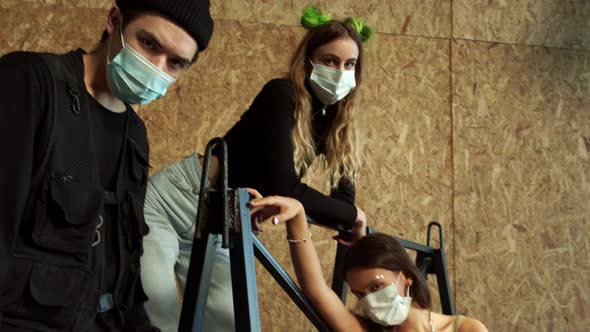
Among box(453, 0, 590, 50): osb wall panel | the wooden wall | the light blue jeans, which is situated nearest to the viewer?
the light blue jeans

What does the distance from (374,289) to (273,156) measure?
0.42 metres

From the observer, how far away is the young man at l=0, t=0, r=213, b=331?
44.6 inches

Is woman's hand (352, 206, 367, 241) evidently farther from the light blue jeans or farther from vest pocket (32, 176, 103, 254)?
vest pocket (32, 176, 103, 254)

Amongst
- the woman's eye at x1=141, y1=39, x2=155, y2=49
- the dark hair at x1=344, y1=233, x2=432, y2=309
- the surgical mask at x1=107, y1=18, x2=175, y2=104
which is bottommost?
the dark hair at x1=344, y1=233, x2=432, y2=309

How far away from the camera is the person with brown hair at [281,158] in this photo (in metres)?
1.68

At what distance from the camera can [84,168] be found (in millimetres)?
1250

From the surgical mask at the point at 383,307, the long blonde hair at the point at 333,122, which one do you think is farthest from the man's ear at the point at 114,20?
the surgical mask at the point at 383,307

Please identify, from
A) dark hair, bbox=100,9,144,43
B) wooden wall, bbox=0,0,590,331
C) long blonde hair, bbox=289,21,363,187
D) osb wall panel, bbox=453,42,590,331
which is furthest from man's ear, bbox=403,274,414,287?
osb wall panel, bbox=453,42,590,331

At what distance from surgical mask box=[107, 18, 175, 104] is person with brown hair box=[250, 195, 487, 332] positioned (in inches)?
16.7

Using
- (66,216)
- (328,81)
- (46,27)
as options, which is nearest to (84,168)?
(66,216)

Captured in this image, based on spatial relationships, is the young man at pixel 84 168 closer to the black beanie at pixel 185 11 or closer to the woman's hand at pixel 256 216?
A: the black beanie at pixel 185 11

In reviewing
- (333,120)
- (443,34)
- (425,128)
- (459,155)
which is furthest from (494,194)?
(333,120)

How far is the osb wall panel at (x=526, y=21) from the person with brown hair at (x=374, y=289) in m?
2.33

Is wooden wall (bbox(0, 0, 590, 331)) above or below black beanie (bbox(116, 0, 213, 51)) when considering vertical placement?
below
